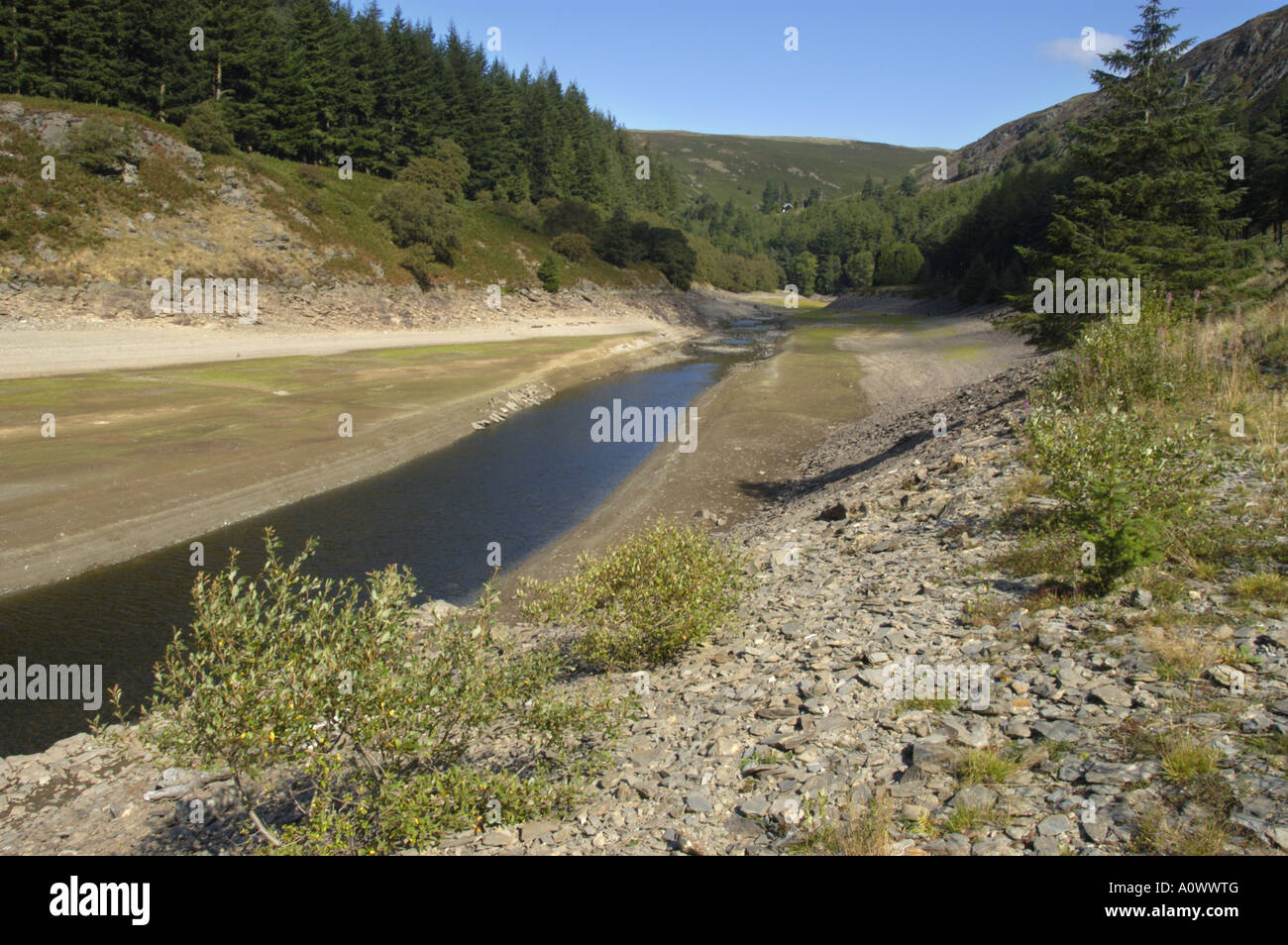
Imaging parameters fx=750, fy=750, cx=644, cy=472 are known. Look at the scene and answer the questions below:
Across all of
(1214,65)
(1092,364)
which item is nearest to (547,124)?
(1092,364)

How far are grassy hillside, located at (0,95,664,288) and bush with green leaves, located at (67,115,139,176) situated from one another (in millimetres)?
359

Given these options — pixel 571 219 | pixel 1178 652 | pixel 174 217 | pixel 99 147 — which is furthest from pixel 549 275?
pixel 1178 652

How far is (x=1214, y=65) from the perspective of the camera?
159 m

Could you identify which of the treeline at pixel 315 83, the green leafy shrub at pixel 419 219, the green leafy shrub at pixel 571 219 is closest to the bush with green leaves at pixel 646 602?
the green leafy shrub at pixel 419 219

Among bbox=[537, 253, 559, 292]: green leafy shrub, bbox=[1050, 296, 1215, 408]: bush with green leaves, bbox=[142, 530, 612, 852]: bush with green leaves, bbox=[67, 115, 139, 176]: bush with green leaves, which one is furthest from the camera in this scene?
bbox=[537, 253, 559, 292]: green leafy shrub

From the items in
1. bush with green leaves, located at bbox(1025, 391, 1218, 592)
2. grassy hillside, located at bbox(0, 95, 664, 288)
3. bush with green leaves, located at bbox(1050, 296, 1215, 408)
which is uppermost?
grassy hillside, located at bbox(0, 95, 664, 288)

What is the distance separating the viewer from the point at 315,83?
79438 millimetres

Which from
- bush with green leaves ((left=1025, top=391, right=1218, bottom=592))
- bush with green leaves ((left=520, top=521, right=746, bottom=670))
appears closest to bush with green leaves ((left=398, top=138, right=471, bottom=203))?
bush with green leaves ((left=520, top=521, right=746, bottom=670))

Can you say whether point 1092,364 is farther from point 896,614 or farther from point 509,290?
point 509,290

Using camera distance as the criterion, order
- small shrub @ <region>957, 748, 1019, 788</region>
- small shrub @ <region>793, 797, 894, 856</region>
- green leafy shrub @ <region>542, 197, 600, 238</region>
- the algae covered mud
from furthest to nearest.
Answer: green leafy shrub @ <region>542, 197, 600, 238</region>
the algae covered mud
small shrub @ <region>957, 748, 1019, 788</region>
small shrub @ <region>793, 797, 894, 856</region>

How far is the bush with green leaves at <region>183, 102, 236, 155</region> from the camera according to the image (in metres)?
61.5

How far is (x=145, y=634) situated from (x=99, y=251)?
42412mm

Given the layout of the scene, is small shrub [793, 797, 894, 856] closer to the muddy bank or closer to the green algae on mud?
the muddy bank

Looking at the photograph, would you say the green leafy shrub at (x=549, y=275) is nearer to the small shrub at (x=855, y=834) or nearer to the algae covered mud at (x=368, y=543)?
the algae covered mud at (x=368, y=543)
